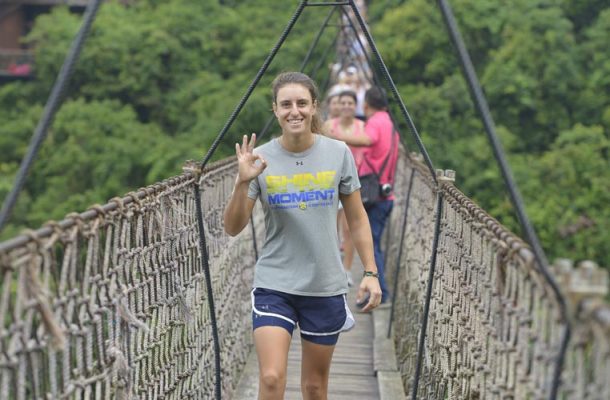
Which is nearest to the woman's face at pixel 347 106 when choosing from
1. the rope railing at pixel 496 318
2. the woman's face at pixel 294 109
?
the rope railing at pixel 496 318

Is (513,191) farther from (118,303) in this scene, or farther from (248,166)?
(118,303)

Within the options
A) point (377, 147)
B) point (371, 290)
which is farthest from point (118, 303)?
point (377, 147)

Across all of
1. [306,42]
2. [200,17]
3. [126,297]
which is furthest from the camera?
[200,17]

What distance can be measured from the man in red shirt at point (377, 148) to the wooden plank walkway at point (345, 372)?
42cm

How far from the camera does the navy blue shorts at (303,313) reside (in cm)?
271

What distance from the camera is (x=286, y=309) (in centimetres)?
273


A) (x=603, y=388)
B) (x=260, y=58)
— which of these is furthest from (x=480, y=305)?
(x=260, y=58)

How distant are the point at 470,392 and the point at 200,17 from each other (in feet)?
77.9

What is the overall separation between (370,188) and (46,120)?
3.20 meters

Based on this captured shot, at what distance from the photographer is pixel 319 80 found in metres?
20.9

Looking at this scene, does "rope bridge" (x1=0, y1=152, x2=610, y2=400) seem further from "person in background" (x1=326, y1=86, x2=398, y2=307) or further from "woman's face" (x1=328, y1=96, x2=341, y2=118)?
"woman's face" (x1=328, y1=96, x2=341, y2=118)

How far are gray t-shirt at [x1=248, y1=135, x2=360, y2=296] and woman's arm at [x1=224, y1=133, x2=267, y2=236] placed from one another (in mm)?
60

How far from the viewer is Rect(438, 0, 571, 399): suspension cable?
1.64 metres

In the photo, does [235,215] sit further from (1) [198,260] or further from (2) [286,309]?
(1) [198,260]
